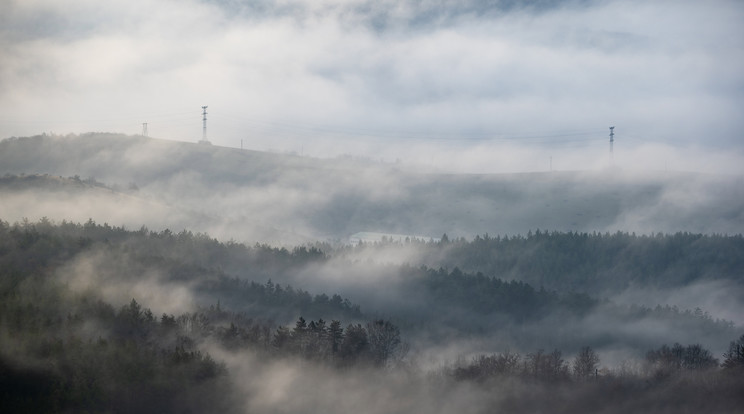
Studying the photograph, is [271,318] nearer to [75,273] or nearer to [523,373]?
[75,273]

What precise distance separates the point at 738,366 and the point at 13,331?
390 feet

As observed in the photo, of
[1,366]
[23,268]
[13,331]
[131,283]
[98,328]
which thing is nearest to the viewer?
[1,366]

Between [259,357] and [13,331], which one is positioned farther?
[259,357]

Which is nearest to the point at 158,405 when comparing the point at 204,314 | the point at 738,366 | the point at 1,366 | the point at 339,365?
the point at 1,366

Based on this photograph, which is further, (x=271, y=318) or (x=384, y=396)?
(x=271, y=318)

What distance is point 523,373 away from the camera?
163500mm

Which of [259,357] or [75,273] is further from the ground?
[75,273]

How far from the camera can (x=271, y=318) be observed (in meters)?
193

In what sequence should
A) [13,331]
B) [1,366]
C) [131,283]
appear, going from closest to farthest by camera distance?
[1,366]
[13,331]
[131,283]

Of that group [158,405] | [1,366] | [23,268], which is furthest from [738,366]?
[23,268]

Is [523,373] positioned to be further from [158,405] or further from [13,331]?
[13,331]

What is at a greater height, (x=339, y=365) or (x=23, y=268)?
(x=23, y=268)

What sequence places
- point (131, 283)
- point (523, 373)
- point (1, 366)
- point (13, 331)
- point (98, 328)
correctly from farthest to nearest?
point (131, 283) → point (523, 373) → point (98, 328) → point (13, 331) → point (1, 366)

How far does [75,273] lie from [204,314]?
92.2 feet
